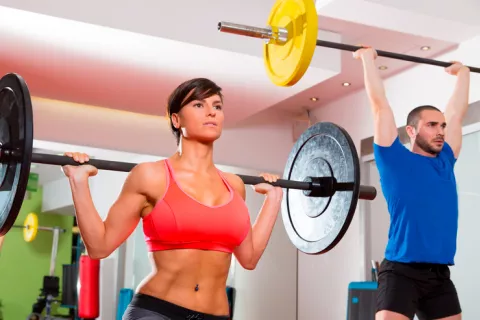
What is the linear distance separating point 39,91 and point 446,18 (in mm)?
3343

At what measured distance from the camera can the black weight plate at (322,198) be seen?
269 centimetres

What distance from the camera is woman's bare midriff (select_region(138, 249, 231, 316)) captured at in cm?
210

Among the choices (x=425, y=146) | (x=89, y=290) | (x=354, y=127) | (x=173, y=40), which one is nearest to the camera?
(x=425, y=146)

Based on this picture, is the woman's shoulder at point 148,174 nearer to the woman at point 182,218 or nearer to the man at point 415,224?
the woman at point 182,218

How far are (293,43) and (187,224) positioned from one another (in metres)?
0.97

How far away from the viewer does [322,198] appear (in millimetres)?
2838

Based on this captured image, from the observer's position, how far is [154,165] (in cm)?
224

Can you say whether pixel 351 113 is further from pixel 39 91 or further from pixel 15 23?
pixel 15 23

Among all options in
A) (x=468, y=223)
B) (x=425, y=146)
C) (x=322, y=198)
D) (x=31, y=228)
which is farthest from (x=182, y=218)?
(x=31, y=228)

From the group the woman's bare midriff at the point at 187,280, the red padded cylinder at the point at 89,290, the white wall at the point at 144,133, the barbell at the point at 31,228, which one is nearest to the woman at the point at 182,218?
the woman's bare midriff at the point at 187,280

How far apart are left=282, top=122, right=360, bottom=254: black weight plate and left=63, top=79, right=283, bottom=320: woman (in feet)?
1.57

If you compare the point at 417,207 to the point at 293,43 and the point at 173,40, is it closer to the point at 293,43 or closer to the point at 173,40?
the point at 293,43

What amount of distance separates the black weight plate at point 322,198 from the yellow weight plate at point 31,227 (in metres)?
9.31

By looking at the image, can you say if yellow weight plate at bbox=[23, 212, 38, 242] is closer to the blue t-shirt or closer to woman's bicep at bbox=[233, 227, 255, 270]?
the blue t-shirt
